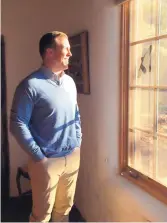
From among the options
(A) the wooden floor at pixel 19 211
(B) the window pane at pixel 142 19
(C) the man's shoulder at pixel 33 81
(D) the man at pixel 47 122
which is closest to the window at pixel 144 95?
(B) the window pane at pixel 142 19

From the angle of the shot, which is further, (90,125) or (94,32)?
(90,125)

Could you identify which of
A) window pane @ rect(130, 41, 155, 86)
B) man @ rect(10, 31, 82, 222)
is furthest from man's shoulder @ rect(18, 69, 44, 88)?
window pane @ rect(130, 41, 155, 86)

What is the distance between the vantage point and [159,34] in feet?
4.69

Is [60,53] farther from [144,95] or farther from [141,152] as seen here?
[141,152]

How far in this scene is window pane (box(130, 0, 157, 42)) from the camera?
4.84 feet

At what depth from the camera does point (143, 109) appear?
160cm

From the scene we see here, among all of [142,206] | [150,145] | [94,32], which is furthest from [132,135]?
[94,32]

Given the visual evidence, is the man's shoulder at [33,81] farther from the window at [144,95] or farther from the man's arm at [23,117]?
the window at [144,95]

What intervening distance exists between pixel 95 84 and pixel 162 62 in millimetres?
605

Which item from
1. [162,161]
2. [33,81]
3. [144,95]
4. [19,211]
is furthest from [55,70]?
[19,211]

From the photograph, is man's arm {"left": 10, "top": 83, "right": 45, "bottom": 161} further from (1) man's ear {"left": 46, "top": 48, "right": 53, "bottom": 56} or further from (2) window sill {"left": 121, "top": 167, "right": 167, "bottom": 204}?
(2) window sill {"left": 121, "top": 167, "right": 167, "bottom": 204}

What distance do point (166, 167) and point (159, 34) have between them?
709 mm

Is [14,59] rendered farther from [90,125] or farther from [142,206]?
[142,206]

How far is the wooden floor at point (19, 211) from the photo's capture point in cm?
231
